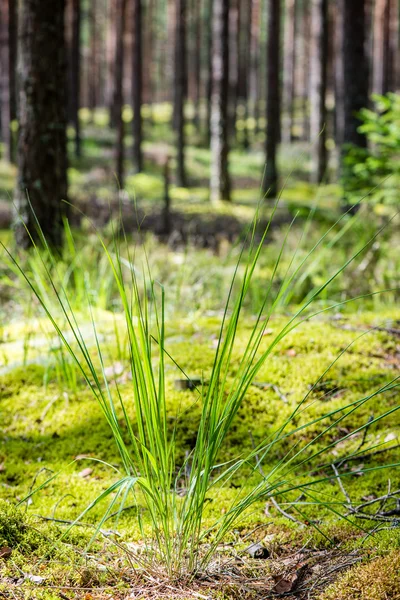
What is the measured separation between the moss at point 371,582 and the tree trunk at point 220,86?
14.0m

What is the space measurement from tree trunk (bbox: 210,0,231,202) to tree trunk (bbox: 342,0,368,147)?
4.38 m

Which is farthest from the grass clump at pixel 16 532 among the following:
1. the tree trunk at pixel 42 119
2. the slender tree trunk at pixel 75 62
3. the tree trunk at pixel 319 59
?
the slender tree trunk at pixel 75 62

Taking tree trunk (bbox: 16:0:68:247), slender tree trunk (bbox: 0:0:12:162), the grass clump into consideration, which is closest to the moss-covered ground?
the grass clump

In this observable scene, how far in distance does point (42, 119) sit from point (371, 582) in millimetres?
5468

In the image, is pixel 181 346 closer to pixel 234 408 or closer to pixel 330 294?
pixel 234 408

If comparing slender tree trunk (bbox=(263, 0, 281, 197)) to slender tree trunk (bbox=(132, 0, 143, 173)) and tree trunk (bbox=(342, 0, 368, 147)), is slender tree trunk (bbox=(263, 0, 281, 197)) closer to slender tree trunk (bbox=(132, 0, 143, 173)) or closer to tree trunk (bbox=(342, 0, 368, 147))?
slender tree trunk (bbox=(132, 0, 143, 173))

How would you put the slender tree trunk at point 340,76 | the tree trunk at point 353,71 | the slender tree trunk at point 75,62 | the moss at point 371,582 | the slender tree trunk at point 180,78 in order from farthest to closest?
the slender tree trunk at point 75,62 → the slender tree trunk at point 180,78 → the slender tree trunk at point 340,76 → the tree trunk at point 353,71 → the moss at point 371,582

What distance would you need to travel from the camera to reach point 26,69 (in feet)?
18.4

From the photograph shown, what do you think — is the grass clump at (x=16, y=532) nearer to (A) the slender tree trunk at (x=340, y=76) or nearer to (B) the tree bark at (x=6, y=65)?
(A) the slender tree trunk at (x=340, y=76)

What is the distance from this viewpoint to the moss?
1243 mm

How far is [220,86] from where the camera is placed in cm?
1418

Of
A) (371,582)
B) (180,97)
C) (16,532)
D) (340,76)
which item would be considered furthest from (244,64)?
(371,582)

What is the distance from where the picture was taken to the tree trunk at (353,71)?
10.0 metres

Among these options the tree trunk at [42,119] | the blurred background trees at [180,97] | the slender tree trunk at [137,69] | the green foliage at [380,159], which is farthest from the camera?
the slender tree trunk at [137,69]
